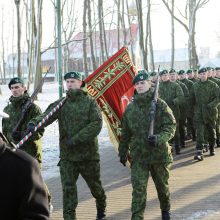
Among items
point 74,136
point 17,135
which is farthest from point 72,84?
point 17,135

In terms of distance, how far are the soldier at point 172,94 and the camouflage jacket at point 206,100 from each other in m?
0.60

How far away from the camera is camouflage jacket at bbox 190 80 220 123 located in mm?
10789

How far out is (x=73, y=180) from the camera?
6035mm

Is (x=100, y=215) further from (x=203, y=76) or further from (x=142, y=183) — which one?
(x=203, y=76)

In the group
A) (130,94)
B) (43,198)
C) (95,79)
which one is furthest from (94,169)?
(43,198)

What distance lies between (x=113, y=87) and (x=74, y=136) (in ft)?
8.77

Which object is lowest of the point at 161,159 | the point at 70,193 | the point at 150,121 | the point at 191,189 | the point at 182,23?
the point at 191,189

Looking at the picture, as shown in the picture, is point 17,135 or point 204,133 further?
point 204,133

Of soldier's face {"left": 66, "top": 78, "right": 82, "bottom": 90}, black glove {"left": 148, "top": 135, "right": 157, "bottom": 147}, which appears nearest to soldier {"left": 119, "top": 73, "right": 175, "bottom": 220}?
black glove {"left": 148, "top": 135, "right": 157, "bottom": 147}

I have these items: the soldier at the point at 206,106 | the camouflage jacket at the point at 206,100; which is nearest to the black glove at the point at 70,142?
the soldier at the point at 206,106

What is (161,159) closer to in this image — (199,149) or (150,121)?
(150,121)

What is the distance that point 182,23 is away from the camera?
3350 centimetres

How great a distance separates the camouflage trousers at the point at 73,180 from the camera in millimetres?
5984

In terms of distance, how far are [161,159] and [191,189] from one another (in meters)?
2.24
